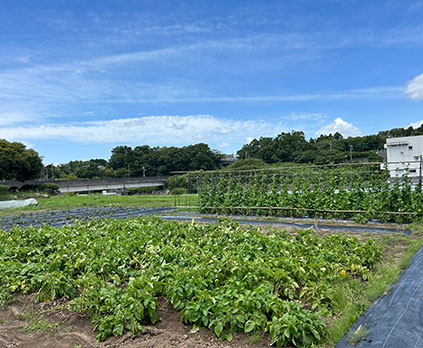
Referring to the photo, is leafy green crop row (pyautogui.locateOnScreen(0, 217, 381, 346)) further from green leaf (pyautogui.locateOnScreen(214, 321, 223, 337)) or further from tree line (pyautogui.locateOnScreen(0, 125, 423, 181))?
tree line (pyautogui.locateOnScreen(0, 125, 423, 181))

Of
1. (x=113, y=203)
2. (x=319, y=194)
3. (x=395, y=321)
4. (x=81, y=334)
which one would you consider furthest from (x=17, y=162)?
(x=395, y=321)

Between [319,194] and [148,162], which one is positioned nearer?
[319,194]

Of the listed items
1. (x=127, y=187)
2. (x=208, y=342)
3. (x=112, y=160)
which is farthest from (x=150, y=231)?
(x=112, y=160)

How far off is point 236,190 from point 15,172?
34.7 meters

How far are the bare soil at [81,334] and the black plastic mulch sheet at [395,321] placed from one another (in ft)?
2.81

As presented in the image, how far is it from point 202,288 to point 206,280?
0.11m

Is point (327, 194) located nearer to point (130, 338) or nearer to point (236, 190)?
point (236, 190)

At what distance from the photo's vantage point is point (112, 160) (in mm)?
75875

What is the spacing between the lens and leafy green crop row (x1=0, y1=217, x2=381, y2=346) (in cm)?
320

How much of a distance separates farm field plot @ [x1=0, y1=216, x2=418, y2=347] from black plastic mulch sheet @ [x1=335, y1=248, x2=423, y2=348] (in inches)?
6.3

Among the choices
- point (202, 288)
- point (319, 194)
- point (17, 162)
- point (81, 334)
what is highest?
point (17, 162)

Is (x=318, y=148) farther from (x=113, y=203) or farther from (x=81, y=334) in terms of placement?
(x=81, y=334)

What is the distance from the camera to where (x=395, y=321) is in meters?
3.03

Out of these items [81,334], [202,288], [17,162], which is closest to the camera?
[81,334]
